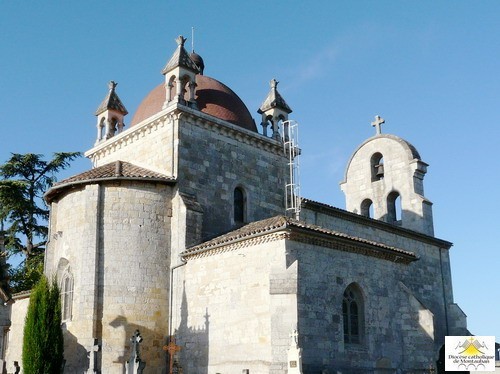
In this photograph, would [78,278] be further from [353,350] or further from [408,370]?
[408,370]

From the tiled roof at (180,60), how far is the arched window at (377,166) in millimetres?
12430

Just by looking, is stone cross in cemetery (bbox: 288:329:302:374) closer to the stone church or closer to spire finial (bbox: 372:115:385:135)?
the stone church

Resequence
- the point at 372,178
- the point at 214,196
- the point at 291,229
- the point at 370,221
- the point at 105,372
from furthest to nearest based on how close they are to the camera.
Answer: the point at 372,178 → the point at 370,221 → the point at 214,196 → the point at 105,372 → the point at 291,229

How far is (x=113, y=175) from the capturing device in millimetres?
19891

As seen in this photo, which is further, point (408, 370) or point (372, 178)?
point (372, 178)

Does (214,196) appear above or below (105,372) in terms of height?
above

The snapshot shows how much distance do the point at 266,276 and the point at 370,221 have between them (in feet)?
33.0

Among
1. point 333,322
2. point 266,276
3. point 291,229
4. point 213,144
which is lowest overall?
point 333,322

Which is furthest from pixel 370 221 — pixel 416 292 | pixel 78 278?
pixel 78 278

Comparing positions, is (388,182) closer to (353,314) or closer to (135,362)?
(353,314)

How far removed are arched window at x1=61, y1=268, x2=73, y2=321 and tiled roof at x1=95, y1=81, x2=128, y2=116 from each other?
7471mm

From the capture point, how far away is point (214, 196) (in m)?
21.4

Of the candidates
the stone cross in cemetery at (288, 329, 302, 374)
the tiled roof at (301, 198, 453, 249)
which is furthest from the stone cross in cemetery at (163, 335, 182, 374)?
the tiled roof at (301, 198, 453, 249)

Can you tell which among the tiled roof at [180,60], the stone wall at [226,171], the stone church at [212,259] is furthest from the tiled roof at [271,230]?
the tiled roof at [180,60]
